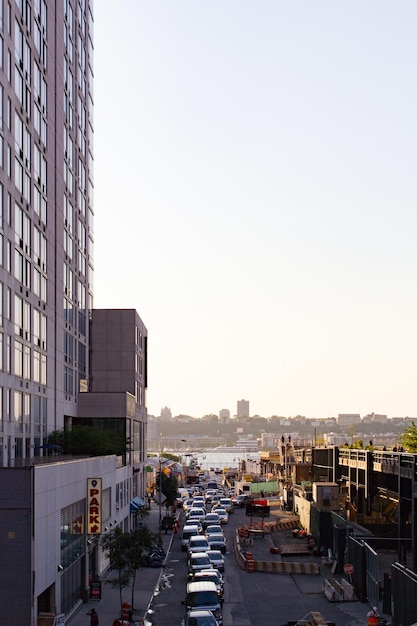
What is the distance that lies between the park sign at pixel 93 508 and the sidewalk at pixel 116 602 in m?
2.92

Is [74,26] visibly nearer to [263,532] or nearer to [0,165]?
[0,165]

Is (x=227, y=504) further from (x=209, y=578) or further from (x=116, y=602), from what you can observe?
(x=116, y=602)

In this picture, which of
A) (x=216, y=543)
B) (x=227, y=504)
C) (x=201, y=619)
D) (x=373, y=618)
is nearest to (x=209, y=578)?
(x=201, y=619)

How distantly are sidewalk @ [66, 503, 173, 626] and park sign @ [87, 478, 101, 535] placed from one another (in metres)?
2.92

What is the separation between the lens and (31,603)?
33.8 meters

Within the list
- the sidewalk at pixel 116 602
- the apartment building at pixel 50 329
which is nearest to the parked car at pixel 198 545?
the sidewalk at pixel 116 602

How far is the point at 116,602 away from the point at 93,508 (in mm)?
5108

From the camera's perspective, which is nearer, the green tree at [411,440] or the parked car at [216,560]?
the parked car at [216,560]

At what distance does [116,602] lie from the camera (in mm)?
46781

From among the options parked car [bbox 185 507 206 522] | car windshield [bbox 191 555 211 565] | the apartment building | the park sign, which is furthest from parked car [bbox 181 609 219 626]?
parked car [bbox 185 507 206 522]

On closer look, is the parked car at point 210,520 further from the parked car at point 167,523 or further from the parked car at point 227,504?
the parked car at point 227,504

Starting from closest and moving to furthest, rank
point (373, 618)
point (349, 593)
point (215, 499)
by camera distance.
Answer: point (373, 618)
point (349, 593)
point (215, 499)

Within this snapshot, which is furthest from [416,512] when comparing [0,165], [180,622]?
[0,165]

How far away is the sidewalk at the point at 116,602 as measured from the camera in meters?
41.9
